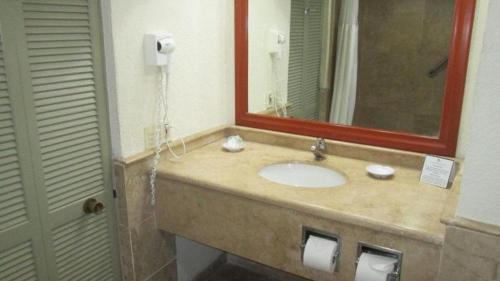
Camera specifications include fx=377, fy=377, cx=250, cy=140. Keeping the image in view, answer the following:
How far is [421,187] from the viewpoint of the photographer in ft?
4.47

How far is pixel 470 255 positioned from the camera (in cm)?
96

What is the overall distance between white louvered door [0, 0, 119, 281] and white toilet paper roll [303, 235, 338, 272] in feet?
2.55

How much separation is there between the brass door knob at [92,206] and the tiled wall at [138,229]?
0.09m

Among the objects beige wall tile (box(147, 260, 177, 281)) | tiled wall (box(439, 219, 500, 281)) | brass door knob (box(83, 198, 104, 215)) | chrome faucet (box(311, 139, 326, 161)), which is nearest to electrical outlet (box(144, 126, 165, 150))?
brass door knob (box(83, 198, 104, 215))

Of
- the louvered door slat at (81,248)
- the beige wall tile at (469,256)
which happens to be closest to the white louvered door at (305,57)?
the beige wall tile at (469,256)

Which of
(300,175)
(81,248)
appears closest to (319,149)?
(300,175)

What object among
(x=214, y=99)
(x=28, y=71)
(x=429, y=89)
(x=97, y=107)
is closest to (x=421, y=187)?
(x=429, y=89)

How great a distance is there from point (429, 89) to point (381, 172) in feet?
1.23

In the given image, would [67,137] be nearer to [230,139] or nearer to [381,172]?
[230,139]

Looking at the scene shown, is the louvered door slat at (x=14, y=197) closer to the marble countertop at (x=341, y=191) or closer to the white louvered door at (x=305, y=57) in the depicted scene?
the marble countertop at (x=341, y=191)

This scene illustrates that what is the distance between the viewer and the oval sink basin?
5.30 ft

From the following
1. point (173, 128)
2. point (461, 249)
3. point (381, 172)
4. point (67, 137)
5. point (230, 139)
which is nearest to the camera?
point (461, 249)

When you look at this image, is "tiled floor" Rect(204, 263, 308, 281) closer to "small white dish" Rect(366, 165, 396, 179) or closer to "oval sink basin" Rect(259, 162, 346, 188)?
"oval sink basin" Rect(259, 162, 346, 188)

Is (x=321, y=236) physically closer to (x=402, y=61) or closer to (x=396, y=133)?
(x=396, y=133)
